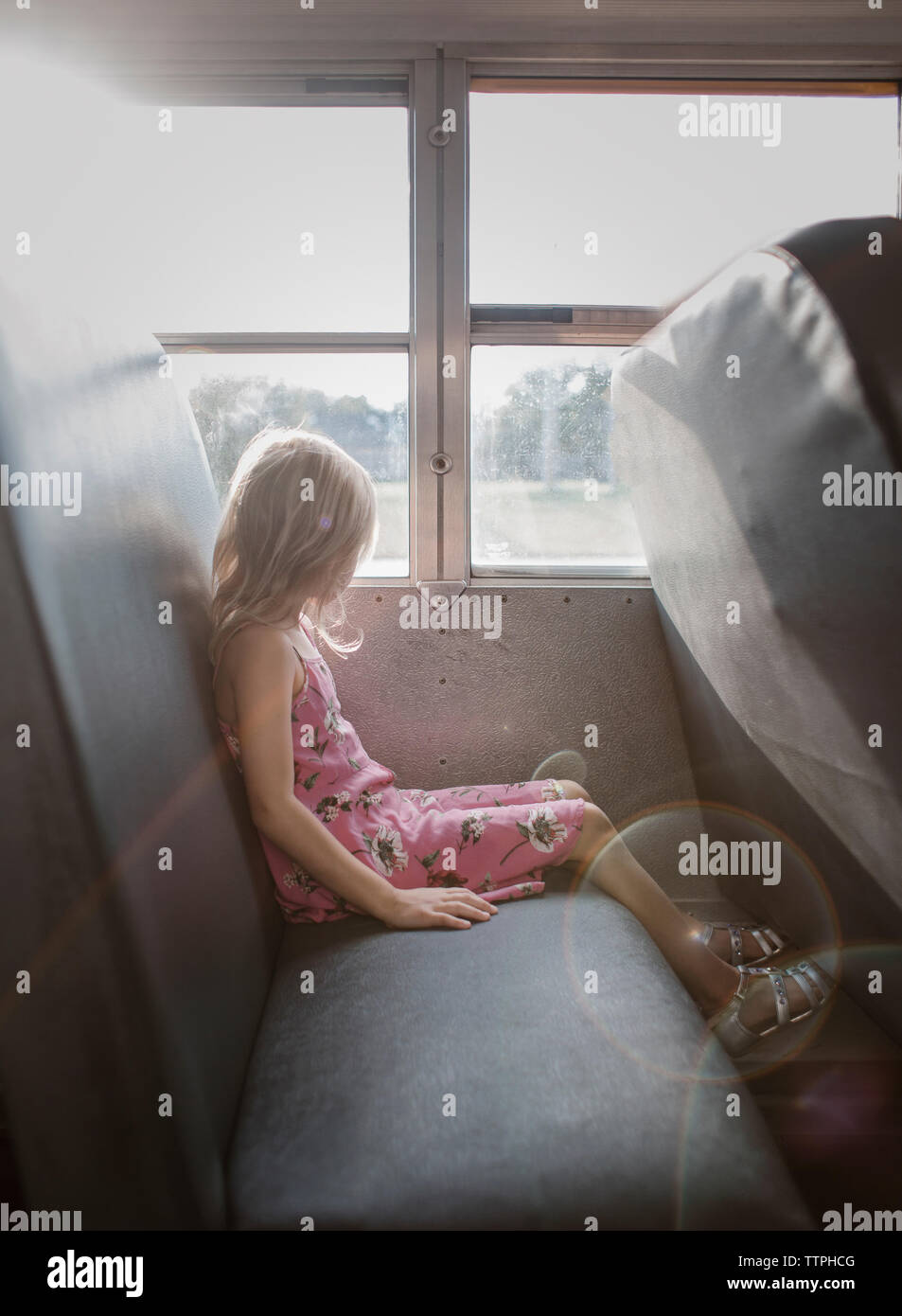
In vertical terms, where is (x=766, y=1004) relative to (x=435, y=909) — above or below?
below

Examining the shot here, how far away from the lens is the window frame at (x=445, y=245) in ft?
5.47

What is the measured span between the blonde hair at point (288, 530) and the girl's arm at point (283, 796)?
0.07 meters

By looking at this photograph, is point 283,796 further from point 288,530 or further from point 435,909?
point 288,530

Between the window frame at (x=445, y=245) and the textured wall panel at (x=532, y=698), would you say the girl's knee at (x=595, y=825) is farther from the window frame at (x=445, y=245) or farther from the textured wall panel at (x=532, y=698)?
the window frame at (x=445, y=245)

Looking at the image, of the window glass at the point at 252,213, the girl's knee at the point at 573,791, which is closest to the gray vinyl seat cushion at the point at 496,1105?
the girl's knee at the point at 573,791

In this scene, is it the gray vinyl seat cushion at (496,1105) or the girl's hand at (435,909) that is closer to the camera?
the gray vinyl seat cushion at (496,1105)

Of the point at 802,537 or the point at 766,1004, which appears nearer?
the point at 802,537

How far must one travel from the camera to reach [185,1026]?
75 cm

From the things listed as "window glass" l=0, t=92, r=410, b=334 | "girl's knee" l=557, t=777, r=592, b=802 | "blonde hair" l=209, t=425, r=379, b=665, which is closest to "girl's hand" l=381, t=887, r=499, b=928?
"girl's knee" l=557, t=777, r=592, b=802

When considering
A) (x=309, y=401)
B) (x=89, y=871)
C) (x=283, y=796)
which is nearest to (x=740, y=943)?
(x=283, y=796)

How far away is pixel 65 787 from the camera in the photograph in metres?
0.68

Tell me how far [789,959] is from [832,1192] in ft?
1.32

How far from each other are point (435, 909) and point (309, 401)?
47.4 inches
